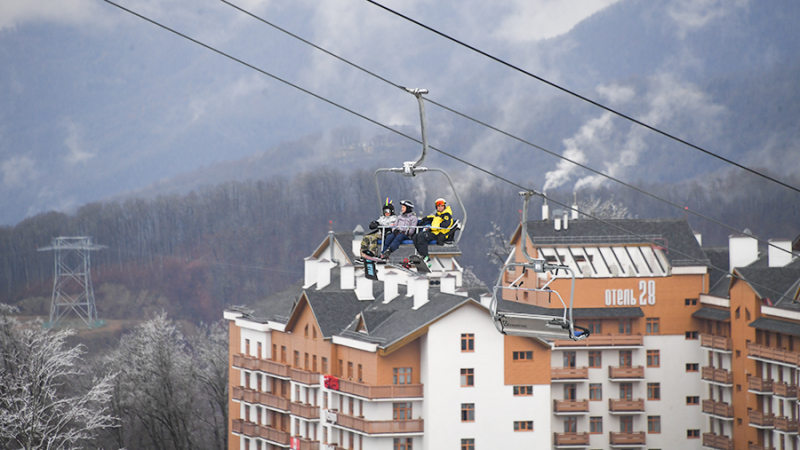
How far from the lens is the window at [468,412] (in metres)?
87.2

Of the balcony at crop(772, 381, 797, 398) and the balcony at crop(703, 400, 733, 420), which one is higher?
the balcony at crop(772, 381, 797, 398)

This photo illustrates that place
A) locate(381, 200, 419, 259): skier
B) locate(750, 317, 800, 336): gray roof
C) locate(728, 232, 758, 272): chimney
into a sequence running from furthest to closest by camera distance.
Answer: locate(728, 232, 758, 272): chimney
locate(750, 317, 800, 336): gray roof
locate(381, 200, 419, 259): skier

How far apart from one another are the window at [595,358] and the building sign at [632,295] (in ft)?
16.9

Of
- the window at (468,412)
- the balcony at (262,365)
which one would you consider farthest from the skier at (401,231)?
the balcony at (262,365)

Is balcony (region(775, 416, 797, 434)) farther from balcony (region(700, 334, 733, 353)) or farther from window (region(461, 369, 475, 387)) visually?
window (region(461, 369, 475, 387))

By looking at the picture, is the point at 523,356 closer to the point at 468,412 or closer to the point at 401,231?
the point at 468,412

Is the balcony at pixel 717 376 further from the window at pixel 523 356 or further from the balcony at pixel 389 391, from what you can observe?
the balcony at pixel 389 391

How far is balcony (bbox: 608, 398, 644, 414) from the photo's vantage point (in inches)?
4321

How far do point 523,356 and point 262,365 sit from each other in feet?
95.7

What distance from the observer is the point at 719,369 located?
106 metres

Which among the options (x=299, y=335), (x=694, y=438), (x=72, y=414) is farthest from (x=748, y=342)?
(x=72, y=414)

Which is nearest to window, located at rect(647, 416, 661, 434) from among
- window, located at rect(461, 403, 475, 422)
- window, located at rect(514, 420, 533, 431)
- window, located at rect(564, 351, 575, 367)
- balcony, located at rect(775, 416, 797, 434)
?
window, located at rect(564, 351, 575, 367)

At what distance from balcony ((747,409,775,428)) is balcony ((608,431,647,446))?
14.7 metres

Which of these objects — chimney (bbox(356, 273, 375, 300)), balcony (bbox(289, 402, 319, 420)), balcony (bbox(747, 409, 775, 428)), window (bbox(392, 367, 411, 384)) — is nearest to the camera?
window (bbox(392, 367, 411, 384))
